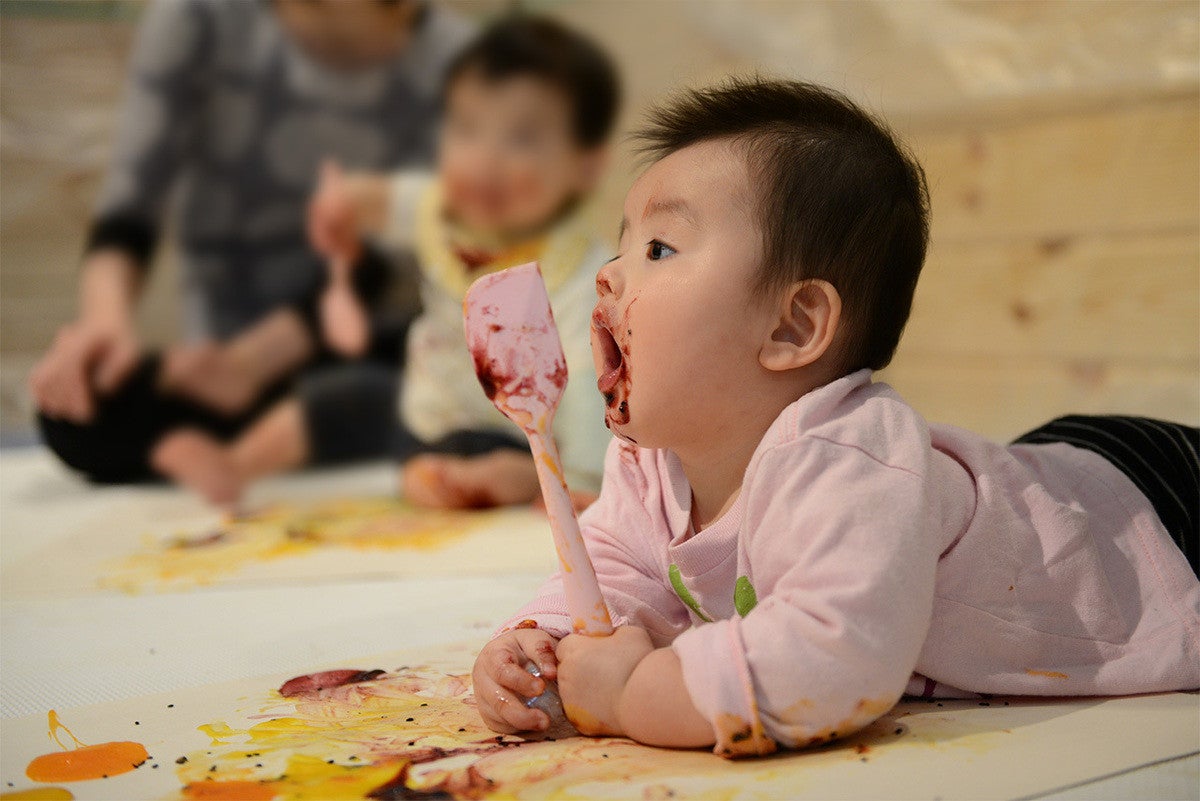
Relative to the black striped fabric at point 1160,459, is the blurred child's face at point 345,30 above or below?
above

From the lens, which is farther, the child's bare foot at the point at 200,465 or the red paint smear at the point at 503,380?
the child's bare foot at the point at 200,465

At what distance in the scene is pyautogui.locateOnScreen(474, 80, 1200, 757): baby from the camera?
1.60 feet

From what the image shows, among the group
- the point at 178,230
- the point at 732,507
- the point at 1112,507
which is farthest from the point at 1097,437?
the point at 178,230

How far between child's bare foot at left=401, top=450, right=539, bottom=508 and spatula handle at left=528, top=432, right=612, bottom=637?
68 cm

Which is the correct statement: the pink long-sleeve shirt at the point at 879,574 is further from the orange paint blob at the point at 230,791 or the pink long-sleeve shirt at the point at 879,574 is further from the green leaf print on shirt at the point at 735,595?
the orange paint blob at the point at 230,791

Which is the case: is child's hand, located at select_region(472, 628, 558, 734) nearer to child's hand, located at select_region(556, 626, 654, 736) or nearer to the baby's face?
child's hand, located at select_region(556, 626, 654, 736)

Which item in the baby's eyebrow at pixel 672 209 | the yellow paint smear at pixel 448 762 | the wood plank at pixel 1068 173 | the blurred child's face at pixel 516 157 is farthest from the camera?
the blurred child's face at pixel 516 157

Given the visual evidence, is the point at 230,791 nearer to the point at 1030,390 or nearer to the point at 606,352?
the point at 606,352

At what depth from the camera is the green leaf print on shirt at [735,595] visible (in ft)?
1.85

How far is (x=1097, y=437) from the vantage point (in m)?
0.72

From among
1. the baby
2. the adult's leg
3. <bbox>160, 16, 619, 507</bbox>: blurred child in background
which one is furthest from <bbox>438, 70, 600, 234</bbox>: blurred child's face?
the baby

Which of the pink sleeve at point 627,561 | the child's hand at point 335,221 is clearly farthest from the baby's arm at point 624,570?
the child's hand at point 335,221

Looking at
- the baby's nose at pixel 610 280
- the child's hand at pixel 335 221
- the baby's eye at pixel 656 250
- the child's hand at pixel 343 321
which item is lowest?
the baby's nose at pixel 610 280

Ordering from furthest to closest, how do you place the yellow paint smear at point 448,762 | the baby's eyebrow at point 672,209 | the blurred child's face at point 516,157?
the blurred child's face at point 516,157, the baby's eyebrow at point 672,209, the yellow paint smear at point 448,762
